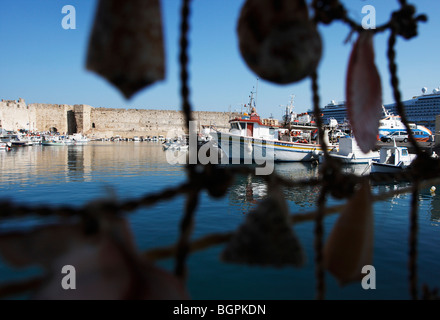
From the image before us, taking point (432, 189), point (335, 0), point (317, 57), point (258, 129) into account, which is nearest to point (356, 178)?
point (317, 57)

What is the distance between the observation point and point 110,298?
61 cm

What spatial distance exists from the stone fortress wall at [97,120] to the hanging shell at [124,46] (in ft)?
146

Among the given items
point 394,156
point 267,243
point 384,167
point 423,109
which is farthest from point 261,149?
point 423,109

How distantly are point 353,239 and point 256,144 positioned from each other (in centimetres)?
1807

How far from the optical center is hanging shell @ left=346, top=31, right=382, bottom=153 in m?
1.07

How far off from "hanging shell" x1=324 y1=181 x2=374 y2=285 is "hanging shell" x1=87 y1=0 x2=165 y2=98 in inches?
27.5

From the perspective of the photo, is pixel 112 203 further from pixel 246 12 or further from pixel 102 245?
pixel 246 12

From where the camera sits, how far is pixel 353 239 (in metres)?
0.90

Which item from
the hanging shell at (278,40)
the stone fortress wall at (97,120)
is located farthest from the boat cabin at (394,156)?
the stone fortress wall at (97,120)

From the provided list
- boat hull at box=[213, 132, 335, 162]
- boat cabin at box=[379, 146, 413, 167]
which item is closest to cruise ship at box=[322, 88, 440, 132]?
boat hull at box=[213, 132, 335, 162]

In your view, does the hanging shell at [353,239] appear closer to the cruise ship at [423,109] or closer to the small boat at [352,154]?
the small boat at [352,154]

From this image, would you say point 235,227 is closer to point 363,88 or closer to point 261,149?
point 363,88

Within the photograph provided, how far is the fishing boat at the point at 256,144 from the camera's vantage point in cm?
1831
